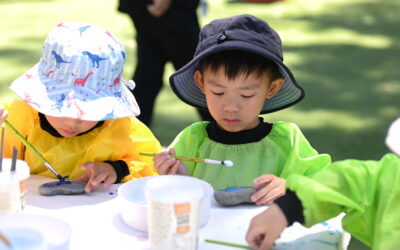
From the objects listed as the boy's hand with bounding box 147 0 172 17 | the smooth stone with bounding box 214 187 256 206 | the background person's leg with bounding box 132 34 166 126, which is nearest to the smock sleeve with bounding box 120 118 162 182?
the smooth stone with bounding box 214 187 256 206

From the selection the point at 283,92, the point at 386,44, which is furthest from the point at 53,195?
the point at 386,44

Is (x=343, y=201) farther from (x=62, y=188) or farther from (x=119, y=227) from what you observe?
(x=62, y=188)

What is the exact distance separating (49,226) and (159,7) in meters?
1.83

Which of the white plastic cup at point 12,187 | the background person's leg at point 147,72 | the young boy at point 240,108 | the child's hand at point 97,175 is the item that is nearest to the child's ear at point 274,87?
the young boy at point 240,108

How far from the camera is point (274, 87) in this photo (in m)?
2.04

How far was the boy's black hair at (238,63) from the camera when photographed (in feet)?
6.23

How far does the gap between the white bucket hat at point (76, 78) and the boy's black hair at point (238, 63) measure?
28cm

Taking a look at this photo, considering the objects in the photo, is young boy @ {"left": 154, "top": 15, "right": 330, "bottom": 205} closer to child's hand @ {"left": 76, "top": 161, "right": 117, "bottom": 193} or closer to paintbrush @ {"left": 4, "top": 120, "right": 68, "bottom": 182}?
child's hand @ {"left": 76, "top": 161, "right": 117, "bottom": 193}

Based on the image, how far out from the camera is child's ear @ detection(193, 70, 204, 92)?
2045 millimetres

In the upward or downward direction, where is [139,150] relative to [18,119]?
downward

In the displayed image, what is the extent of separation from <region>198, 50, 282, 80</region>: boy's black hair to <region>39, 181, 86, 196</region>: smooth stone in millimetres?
509

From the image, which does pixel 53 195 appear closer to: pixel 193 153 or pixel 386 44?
pixel 193 153

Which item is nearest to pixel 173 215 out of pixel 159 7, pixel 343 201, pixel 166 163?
pixel 343 201

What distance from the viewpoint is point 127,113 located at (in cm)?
192
